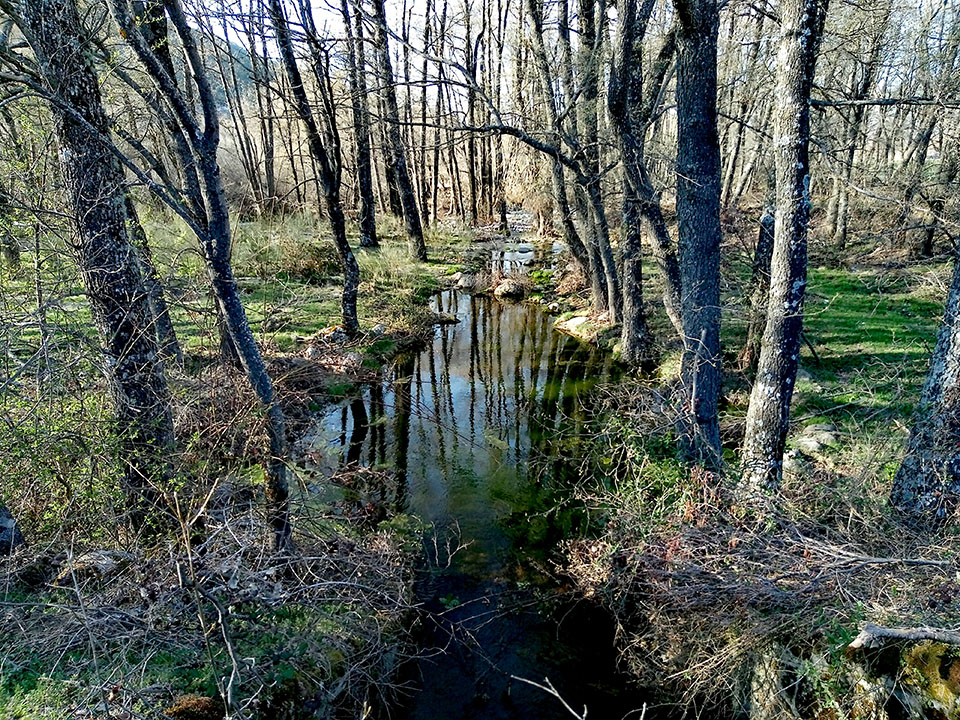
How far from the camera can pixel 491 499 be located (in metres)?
7.58

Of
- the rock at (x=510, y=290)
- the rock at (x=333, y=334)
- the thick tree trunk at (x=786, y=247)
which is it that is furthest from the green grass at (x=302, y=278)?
the thick tree trunk at (x=786, y=247)

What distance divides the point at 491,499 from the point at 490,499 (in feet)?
0.05

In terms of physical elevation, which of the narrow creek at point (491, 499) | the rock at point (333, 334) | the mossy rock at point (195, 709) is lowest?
the narrow creek at point (491, 499)

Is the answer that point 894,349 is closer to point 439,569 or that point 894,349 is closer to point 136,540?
point 439,569

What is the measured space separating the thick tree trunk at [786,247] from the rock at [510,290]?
1143cm

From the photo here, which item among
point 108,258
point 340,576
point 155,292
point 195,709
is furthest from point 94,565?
point 155,292

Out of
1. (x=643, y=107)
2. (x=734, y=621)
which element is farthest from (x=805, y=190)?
(x=643, y=107)

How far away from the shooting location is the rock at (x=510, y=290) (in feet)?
55.2

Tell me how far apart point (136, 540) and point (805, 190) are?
279 inches

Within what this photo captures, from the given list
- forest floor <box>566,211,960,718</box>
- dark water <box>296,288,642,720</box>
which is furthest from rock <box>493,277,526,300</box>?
forest floor <box>566,211,960,718</box>

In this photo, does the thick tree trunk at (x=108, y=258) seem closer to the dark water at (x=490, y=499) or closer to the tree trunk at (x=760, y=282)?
the dark water at (x=490, y=499)

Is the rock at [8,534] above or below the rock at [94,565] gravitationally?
above

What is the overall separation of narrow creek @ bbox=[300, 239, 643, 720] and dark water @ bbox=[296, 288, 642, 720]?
2cm

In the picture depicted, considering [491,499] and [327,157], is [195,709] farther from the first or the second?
[327,157]
